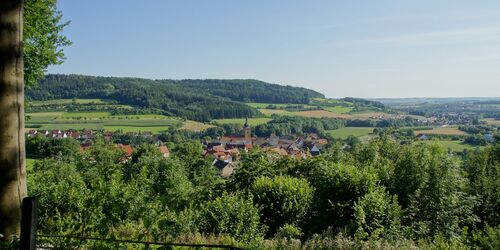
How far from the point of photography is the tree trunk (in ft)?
Result: 14.7

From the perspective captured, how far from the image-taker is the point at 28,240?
329 cm

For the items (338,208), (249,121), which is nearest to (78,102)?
(249,121)

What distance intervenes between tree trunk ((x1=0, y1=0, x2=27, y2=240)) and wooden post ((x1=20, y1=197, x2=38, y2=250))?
1630 millimetres

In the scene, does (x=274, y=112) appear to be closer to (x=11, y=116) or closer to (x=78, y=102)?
(x=78, y=102)

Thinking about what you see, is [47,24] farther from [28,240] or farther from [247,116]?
[247,116]

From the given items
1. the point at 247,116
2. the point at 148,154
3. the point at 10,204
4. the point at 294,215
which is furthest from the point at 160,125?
the point at 10,204

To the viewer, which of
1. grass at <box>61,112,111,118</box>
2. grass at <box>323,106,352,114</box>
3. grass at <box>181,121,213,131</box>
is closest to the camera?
grass at <box>181,121,213,131</box>

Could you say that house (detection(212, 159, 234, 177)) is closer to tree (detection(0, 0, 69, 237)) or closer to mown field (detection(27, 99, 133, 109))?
tree (detection(0, 0, 69, 237))

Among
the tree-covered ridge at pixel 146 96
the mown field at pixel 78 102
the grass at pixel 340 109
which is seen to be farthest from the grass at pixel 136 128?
the grass at pixel 340 109

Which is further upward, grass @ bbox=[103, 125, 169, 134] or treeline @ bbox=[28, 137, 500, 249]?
treeline @ bbox=[28, 137, 500, 249]

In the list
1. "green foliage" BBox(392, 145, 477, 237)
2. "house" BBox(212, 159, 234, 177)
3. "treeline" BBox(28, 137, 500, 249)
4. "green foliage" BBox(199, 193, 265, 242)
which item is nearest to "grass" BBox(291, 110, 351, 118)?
"house" BBox(212, 159, 234, 177)

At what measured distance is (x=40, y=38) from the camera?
15.8 meters

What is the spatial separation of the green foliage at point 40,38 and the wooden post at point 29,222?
42.9 feet

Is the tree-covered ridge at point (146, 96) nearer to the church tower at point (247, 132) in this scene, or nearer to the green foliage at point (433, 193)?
the church tower at point (247, 132)
